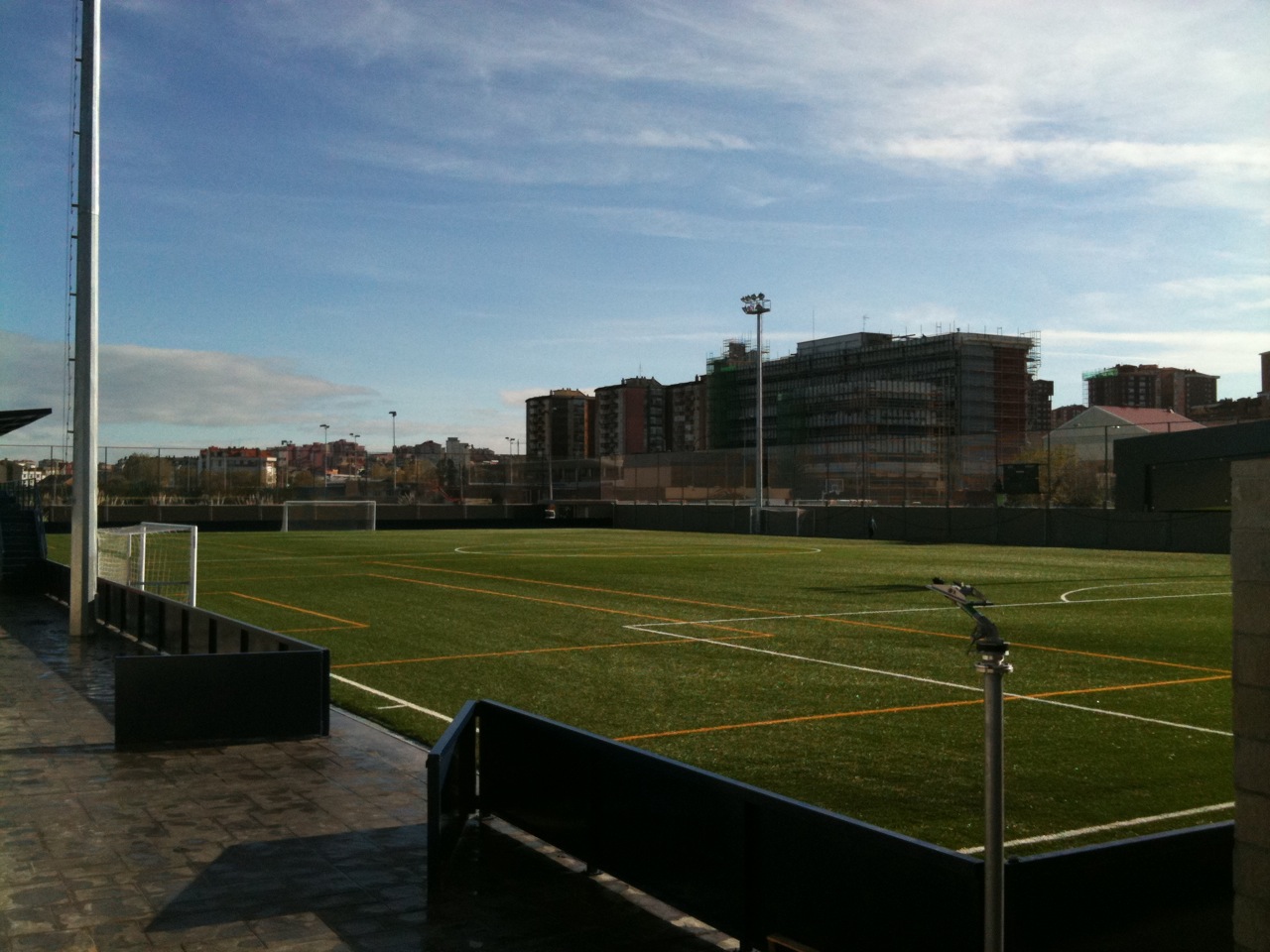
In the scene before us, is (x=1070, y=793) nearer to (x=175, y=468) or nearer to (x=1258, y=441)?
(x=1258, y=441)

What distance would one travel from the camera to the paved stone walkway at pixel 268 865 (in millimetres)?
6629

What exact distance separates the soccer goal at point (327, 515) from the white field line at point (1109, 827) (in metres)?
63.3

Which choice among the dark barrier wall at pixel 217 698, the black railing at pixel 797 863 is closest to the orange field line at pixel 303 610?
the dark barrier wall at pixel 217 698

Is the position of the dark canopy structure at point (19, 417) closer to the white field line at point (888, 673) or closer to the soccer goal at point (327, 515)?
the white field line at point (888, 673)

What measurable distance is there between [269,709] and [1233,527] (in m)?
9.39

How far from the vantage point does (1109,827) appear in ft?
28.5

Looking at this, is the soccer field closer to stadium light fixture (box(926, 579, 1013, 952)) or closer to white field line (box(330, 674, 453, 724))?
white field line (box(330, 674, 453, 724))

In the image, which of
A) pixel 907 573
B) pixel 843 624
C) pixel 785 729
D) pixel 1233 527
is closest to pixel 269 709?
pixel 785 729

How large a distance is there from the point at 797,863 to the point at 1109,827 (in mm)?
3698

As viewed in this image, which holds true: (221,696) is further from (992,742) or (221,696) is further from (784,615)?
(784,615)

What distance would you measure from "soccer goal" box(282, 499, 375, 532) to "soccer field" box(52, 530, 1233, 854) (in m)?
35.8

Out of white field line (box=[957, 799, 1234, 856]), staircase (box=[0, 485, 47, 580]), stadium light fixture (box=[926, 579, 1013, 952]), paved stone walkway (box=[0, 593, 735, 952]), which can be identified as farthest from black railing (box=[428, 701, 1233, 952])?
staircase (box=[0, 485, 47, 580])

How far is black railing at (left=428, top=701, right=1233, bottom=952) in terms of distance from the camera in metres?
5.14

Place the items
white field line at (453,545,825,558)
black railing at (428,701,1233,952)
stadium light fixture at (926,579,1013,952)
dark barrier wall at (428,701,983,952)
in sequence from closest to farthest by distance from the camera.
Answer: stadium light fixture at (926,579,1013,952)
black railing at (428,701,1233,952)
dark barrier wall at (428,701,983,952)
white field line at (453,545,825,558)
